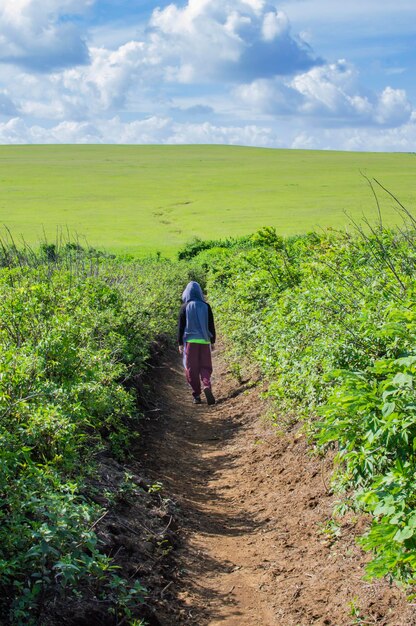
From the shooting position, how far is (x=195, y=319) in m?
12.2

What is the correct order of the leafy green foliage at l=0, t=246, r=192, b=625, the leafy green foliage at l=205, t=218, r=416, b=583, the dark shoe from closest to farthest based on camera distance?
the leafy green foliage at l=205, t=218, r=416, b=583
the leafy green foliage at l=0, t=246, r=192, b=625
the dark shoe

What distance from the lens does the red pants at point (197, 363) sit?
1220cm

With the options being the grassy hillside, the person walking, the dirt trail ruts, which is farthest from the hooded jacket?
the grassy hillside

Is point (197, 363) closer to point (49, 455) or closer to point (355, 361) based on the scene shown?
point (355, 361)

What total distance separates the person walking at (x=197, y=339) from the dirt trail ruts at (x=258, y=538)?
1.95 meters

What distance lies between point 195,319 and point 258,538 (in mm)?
6178

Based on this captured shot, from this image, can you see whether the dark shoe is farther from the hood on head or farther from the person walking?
the hood on head

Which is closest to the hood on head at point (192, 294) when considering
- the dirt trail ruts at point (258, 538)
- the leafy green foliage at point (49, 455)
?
the dirt trail ruts at point (258, 538)

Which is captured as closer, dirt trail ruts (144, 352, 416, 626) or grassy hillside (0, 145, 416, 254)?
dirt trail ruts (144, 352, 416, 626)

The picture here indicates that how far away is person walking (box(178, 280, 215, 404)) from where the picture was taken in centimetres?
1215

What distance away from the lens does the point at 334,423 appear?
445 cm

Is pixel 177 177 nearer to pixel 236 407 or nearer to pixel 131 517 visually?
pixel 236 407

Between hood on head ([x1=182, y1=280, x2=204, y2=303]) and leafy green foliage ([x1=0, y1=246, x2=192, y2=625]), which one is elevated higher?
hood on head ([x1=182, y1=280, x2=204, y2=303])

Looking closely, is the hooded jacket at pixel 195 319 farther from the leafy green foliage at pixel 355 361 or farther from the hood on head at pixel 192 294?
the leafy green foliage at pixel 355 361
